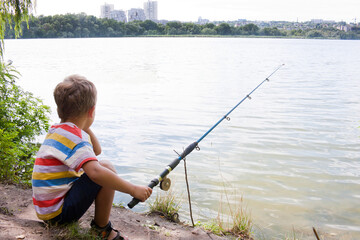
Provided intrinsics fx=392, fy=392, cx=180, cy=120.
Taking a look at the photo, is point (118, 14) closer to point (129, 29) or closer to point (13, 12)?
point (129, 29)

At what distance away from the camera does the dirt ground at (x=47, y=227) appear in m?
2.49

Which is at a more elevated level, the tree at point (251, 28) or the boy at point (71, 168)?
the tree at point (251, 28)

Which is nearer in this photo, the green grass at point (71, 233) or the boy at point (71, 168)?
the boy at point (71, 168)

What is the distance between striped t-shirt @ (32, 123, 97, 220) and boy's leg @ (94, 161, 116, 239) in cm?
18

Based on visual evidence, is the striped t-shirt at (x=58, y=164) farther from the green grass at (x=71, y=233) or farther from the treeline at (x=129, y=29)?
the treeline at (x=129, y=29)

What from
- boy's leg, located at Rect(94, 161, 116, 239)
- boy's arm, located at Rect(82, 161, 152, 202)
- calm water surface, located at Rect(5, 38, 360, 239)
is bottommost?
calm water surface, located at Rect(5, 38, 360, 239)

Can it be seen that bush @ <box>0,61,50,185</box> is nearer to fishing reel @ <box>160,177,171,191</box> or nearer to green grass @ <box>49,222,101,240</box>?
green grass @ <box>49,222,101,240</box>

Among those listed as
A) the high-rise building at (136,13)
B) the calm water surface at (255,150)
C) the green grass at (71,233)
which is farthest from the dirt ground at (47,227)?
the high-rise building at (136,13)

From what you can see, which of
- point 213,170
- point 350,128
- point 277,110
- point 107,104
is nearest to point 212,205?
point 213,170

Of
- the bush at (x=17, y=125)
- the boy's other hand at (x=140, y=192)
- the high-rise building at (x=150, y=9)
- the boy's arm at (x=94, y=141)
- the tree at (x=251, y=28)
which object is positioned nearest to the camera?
the boy's other hand at (x=140, y=192)

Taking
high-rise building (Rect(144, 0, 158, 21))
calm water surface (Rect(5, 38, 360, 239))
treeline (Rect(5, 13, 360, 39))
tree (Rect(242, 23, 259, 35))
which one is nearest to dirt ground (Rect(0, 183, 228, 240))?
calm water surface (Rect(5, 38, 360, 239))

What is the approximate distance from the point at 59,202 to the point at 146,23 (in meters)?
95.9

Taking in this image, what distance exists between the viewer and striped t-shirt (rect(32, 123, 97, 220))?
2.19 meters

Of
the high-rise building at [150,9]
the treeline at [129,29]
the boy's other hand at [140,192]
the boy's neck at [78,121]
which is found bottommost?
the boy's other hand at [140,192]
